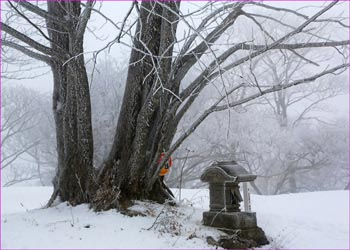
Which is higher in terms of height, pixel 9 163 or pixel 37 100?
pixel 37 100

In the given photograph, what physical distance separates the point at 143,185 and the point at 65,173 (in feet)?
3.84

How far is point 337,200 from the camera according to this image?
10.4m

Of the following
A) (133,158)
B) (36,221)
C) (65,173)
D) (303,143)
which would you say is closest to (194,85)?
(133,158)

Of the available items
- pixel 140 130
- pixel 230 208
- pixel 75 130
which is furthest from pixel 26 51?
pixel 230 208

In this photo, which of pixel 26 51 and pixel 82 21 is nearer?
pixel 82 21

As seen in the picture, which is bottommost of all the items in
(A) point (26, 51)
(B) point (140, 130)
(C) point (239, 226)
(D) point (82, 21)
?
(C) point (239, 226)

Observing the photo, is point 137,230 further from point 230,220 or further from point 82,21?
point 82,21

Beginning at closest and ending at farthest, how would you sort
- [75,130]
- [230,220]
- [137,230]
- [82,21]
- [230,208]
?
[137,230] → [82,21] → [230,220] → [230,208] → [75,130]

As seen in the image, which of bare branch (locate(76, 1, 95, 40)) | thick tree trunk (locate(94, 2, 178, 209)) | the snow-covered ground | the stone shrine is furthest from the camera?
thick tree trunk (locate(94, 2, 178, 209))

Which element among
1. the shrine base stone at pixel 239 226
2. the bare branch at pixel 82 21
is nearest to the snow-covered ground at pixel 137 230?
the shrine base stone at pixel 239 226

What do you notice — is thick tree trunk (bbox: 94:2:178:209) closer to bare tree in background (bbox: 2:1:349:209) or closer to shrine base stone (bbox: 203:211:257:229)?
bare tree in background (bbox: 2:1:349:209)

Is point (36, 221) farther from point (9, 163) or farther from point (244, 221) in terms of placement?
point (9, 163)

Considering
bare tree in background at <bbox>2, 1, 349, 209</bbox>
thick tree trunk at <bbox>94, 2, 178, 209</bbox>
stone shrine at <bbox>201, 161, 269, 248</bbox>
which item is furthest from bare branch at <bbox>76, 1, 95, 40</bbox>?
stone shrine at <bbox>201, 161, 269, 248</bbox>

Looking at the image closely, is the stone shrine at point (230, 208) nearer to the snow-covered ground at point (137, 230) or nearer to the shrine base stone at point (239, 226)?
the shrine base stone at point (239, 226)
